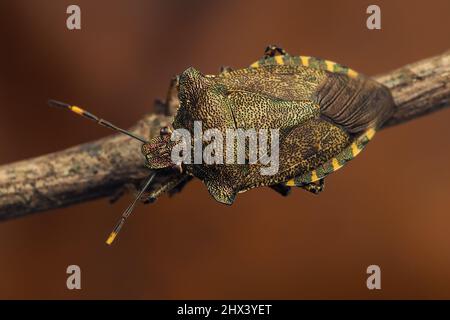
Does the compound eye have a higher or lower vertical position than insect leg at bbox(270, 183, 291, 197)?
higher

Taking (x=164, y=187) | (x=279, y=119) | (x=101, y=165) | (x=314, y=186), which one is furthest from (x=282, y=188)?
(x=101, y=165)

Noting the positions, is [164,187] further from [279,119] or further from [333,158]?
[333,158]

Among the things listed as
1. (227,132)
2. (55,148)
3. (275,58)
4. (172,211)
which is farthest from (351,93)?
(55,148)

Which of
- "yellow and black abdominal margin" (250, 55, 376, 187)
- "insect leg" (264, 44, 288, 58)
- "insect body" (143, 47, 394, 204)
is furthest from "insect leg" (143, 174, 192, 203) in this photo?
"insect leg" (264, 44, 288, 58)

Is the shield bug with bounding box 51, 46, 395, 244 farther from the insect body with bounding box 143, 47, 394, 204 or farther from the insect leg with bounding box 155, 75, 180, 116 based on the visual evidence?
the insect leg with bounding box 155, 75, 180, 116

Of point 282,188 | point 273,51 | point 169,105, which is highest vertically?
point 273,51

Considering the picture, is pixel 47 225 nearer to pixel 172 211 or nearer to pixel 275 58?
pixel 172 211
